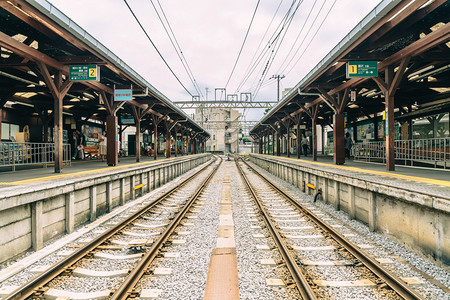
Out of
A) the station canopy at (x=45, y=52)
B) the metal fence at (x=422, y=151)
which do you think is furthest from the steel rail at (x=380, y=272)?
the station canopy at (x=45, y=52)

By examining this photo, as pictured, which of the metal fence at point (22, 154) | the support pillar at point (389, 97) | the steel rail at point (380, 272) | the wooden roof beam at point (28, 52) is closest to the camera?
the steel rail at point (380, 272)

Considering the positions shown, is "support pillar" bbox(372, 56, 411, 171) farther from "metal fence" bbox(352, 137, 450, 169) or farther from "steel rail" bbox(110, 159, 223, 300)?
"steel rail" bbox(110, 159, 223, 300)

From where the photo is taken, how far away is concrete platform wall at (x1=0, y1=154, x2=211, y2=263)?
3.65 metres

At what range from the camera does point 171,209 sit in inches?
272

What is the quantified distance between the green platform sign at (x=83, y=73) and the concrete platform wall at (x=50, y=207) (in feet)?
9.75

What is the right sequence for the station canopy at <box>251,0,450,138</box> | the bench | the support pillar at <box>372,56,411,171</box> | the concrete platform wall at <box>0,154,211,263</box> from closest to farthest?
the concrete platform wall at <box>0,154,211,263</box> < the station canopy at <box>251,0,450,138</box> < the support pillar at <box>372,56,411,171</box> < the bench

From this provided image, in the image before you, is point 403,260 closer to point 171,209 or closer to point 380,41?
point 171,209

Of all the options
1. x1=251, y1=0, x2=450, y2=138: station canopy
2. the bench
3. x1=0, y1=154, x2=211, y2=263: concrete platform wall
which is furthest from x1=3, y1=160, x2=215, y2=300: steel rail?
the bench

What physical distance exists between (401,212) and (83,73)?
27.7 feet

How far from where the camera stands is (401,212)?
425 centimetres

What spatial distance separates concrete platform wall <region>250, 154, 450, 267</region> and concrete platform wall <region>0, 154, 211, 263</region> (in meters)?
5.68

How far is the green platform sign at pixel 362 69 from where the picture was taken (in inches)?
299

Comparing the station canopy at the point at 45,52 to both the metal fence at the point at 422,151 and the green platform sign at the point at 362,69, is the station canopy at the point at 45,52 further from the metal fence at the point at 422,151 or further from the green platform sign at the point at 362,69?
the metal fence at the point at 422,151

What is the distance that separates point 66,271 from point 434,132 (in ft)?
45.4
